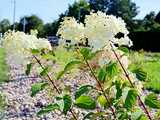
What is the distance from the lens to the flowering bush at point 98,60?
9.45 ft

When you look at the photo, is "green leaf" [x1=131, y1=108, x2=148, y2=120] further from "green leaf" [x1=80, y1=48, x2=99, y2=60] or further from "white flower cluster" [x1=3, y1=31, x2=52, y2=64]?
"white flower cluster" [x1=3, y1=31, x2=52, y2=64]

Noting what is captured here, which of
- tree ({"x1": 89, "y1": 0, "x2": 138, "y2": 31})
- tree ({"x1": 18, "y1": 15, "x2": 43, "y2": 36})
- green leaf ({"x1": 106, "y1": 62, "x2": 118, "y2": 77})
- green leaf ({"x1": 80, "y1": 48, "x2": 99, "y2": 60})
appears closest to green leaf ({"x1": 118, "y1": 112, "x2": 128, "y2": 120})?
green leaf ({"x1": 106, "y1": 62, "x2": 118, "y2": 77})

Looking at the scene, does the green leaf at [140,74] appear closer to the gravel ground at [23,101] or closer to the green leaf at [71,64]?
the green leaf at [71,64]

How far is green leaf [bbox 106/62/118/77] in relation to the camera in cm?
289

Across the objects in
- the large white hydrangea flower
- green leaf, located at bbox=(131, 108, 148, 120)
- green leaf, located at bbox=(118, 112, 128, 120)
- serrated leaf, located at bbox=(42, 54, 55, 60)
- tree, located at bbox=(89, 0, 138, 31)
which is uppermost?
tree, located at bbox=(89, 0, 138, 31)

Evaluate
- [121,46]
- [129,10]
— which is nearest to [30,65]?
[121,46]

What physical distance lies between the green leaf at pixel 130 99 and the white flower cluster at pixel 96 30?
0.27m

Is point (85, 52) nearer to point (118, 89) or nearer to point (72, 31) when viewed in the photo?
point (72, 31)

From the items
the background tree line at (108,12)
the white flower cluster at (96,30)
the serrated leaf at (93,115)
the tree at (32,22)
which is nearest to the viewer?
the white flower cluster at (96,30)

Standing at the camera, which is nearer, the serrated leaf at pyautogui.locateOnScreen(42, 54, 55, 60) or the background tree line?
the serrated leaf at pyautogui.locateOnScreen(42, 54, 55, 60)

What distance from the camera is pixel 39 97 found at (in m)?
10.4

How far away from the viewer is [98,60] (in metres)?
2.96

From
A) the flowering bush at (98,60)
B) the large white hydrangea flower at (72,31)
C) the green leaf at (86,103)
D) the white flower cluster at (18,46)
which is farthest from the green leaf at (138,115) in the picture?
the white flower cluster at (18,46)

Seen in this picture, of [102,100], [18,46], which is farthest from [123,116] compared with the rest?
[18,46]
